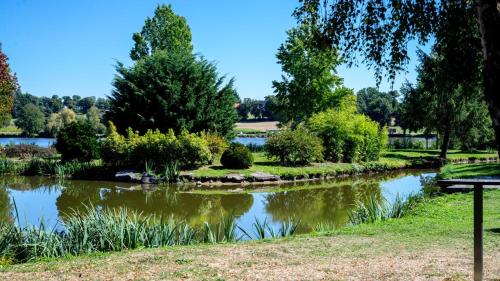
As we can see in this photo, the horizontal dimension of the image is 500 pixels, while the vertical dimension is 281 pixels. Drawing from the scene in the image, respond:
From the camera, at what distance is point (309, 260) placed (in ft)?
22.2

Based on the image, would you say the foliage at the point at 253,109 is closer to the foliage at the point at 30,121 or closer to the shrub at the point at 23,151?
the foliage at the point at 30,121

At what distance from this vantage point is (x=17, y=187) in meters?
21.7

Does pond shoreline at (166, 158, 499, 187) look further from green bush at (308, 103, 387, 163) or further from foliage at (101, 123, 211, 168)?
green bush at (308, 103, 387, 163)

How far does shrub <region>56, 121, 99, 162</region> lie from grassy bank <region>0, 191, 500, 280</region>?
69.3 feet

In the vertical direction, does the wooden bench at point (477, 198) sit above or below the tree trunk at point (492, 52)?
below

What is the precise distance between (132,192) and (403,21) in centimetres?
1542

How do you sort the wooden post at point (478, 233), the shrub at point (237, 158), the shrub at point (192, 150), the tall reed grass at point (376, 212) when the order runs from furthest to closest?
1. the shrub at point (237, 158)
2. the shrub at point (192, 150)
3. the tall reed grass at point (376, 212)
4. the wooden post at point (478, 233)

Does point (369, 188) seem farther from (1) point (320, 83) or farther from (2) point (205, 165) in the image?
(1) point (320, 83)

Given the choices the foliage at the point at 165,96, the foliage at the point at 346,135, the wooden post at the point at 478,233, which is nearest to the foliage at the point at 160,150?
the foliage at the point at 165,96

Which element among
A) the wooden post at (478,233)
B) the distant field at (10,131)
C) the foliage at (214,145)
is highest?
the distant field at (10,131)

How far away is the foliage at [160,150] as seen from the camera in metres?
24.6

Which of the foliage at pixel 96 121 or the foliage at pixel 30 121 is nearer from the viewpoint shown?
the foliage at pixel 96 121

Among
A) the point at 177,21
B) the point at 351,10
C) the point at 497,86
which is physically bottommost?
the point at 497,86

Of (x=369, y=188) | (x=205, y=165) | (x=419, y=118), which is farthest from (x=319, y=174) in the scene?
(x=419, y=118)
